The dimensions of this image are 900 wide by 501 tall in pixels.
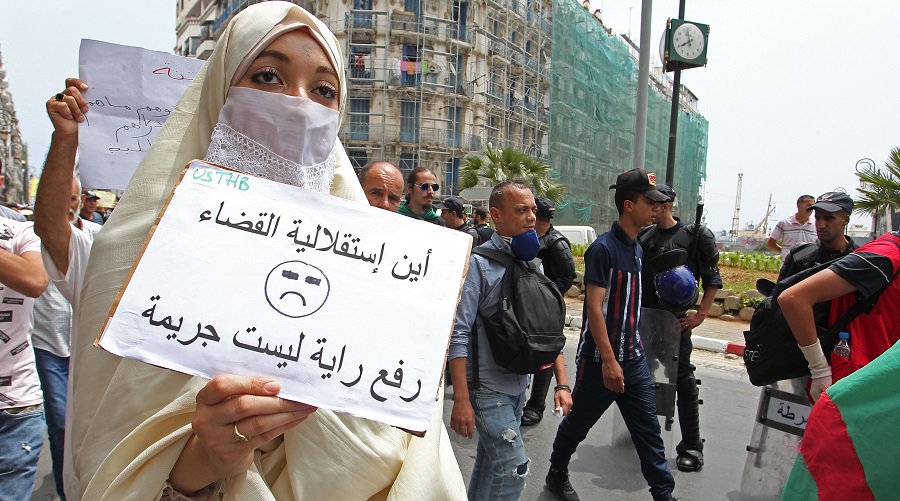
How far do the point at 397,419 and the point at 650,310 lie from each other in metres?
3.48

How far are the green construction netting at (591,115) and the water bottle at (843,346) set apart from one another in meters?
28.1

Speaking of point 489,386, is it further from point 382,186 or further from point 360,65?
point 360,65

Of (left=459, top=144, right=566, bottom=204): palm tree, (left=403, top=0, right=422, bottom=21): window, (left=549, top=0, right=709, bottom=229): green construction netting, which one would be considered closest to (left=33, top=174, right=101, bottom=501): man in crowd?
(left=459, top=144, right=566, bottom=204): palm tree

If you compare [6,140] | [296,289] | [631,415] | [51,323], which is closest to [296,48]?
[296,289]

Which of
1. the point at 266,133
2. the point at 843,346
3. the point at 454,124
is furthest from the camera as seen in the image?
the point at 454,124

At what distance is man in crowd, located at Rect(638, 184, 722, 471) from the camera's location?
4207mm

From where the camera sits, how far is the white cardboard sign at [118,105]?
2234mm

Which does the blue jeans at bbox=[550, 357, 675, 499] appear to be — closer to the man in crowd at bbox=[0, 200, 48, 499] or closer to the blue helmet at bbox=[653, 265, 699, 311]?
the blue helmet at bbox=[653, 265, 699, 311]

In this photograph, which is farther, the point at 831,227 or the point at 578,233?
the point at 578,233

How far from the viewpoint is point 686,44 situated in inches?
336

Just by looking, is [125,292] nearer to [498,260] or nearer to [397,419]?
[397,419]

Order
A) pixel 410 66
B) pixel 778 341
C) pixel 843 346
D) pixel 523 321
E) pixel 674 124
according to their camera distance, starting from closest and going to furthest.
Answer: pixel 843 346 < pixel 523 321 < pixel 778 341 < pixel 674 124 < pixel 410 66

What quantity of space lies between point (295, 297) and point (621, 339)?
9.22 ft

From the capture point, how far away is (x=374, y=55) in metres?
33.8
